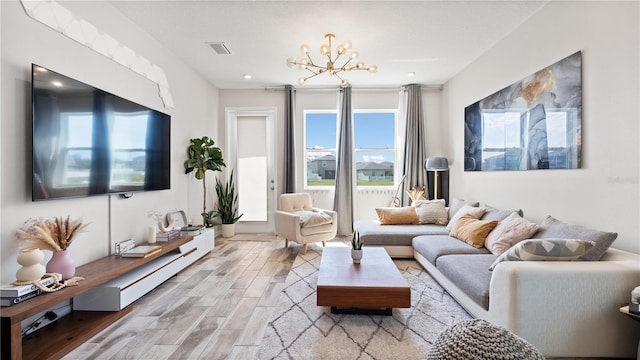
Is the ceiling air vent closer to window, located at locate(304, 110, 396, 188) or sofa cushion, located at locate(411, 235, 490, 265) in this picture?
window, located at locate(304, 110, 396, 188)

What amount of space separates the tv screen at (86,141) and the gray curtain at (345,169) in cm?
301

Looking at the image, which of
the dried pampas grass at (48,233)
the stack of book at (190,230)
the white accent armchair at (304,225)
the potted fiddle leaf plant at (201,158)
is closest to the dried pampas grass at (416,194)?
the white accent armchair at (304,225)

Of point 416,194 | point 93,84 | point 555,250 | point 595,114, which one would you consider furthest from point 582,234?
point 93,84

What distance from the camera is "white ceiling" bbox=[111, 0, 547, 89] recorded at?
2797mm

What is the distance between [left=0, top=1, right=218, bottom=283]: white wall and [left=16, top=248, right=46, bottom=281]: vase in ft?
0.62

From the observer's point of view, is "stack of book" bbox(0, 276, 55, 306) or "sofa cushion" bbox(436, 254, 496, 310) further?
"sofa cushion" bbox(436, 254, 496, 310)

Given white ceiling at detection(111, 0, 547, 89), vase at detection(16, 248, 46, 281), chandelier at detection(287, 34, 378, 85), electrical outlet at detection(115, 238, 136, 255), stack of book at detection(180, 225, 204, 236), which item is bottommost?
stack of book at detection(180, 225, 204, 236)

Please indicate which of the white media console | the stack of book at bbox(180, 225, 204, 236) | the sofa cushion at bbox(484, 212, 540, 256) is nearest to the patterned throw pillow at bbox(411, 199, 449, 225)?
the sofa cushion at bbox(484, 212, 540, 256)

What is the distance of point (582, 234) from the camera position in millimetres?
2020

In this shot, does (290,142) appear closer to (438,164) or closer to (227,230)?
(227,230)

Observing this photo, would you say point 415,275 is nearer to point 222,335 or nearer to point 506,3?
point 222,335

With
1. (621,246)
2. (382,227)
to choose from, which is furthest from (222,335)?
(621,246)

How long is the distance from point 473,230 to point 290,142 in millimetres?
3398

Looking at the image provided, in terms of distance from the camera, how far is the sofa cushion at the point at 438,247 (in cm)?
286
